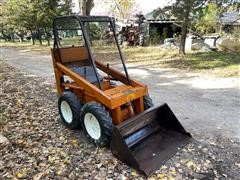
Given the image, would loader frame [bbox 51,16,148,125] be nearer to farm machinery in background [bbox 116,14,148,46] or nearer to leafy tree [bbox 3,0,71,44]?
farm machinery in background [bbox 116,14,148,46]

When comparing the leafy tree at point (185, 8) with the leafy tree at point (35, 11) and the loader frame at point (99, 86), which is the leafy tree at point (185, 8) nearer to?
the loader frame at point (99, 86)

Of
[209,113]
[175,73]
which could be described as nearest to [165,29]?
[175,73]

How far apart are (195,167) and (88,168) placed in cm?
136

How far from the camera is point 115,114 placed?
3.65 metres

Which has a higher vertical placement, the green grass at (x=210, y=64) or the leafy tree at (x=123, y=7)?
the leafy tree at (x=123, y=7)

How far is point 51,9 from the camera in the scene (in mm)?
20031

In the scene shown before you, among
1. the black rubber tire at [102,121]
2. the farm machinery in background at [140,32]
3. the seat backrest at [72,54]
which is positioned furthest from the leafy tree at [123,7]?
the black rubber tire at [102,121]

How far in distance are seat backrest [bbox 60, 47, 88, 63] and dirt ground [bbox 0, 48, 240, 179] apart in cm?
118

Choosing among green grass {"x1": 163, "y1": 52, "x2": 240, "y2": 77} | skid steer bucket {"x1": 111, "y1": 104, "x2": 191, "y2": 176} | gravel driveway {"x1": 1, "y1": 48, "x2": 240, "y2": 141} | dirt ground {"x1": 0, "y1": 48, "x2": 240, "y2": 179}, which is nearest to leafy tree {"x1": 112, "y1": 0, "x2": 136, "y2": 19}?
green grass {"x1": 163, "y1": 52, "x2": 240, "y2": 77}

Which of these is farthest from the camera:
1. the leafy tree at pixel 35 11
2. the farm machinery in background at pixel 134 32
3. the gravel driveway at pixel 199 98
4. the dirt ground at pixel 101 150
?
the leafy tree at pixel 35 11

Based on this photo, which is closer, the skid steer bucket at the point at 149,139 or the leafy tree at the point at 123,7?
the skid steer bucket at the point at 149,139

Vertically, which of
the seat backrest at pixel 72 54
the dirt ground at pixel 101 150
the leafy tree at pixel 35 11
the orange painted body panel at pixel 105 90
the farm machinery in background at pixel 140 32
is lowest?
the dirt ground at pixel 101 150

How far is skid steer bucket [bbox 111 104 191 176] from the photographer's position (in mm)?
3277

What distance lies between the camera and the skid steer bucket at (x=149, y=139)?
328 cm
